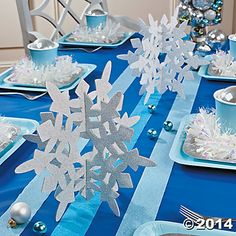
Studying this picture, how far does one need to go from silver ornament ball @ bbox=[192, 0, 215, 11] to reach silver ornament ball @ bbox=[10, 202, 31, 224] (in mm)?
949

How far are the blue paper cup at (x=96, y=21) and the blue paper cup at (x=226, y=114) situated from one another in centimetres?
88

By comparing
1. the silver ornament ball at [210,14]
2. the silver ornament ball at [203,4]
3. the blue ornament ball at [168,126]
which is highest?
the silver ornament ball at [203,4]

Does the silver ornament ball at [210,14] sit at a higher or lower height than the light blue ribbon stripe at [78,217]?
higher

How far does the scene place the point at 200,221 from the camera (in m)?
0.72

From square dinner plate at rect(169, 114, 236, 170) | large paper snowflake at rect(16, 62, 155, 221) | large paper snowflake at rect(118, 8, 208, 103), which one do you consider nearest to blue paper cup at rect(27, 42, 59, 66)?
large paper snowflake at rect(118, 8, 208, 103)

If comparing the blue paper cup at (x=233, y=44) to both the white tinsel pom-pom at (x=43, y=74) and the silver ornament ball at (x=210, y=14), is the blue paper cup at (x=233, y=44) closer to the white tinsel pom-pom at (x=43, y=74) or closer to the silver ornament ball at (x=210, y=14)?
the silver ornament ball at (x=210, y=14)

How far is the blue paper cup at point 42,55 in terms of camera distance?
4.16ft

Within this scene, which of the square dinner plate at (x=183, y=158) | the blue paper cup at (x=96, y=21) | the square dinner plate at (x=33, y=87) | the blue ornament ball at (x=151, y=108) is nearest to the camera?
the square dinner plate at (x=183, y=158)

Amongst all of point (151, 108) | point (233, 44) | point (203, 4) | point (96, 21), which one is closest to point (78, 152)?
point (151, 108)

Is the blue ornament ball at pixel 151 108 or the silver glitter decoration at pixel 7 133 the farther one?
the blue ornament ball at pixel 151 108

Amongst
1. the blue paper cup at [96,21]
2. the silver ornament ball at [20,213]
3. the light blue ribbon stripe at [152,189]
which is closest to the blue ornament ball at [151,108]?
the light blue ribbon stripe at [152,189]

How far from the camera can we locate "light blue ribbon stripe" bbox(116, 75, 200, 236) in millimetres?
741

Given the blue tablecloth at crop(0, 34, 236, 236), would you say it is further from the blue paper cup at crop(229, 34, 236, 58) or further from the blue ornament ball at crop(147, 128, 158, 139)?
the blue paper cup at crop(229, 34, 236, 58)

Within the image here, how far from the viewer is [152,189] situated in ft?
2.72
